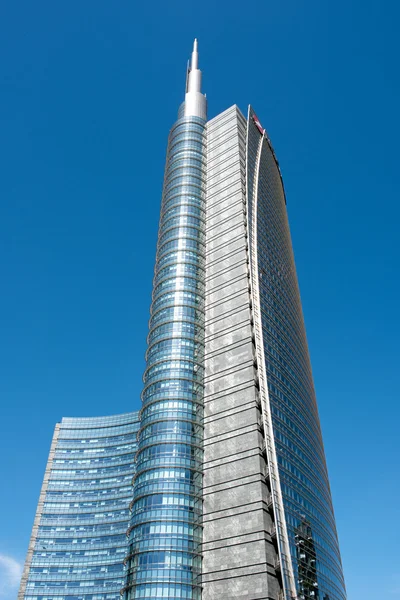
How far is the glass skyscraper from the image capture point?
88.2m

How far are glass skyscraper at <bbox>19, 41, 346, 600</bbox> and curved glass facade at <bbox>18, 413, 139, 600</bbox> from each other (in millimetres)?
518

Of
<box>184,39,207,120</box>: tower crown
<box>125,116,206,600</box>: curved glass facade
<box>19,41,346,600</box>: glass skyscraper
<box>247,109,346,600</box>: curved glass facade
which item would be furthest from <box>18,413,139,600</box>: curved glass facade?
<box>184,39,207,120</box>: tower crown

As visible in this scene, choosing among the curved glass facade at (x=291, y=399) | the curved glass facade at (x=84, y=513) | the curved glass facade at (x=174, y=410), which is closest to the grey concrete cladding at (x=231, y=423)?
the curved glass facade at (x=174, y=410)

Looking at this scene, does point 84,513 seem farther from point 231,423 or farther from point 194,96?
point 194,96

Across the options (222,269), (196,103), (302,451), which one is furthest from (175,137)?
(302,451)

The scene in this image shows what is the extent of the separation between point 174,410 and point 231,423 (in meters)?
12.5

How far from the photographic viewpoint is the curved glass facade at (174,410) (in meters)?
A: 90.2

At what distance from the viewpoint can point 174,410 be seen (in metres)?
108

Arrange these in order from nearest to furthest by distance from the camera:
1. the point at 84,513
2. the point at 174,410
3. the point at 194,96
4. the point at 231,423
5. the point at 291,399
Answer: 1. the point at 231,423
2. the point at 174,410
3. the point at 291,399
4. the point at 84,513
5. the point at 194,96

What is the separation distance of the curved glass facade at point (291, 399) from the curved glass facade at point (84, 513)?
188 ft

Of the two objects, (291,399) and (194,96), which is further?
(194,96)

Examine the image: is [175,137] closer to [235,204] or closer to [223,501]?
[235,204]

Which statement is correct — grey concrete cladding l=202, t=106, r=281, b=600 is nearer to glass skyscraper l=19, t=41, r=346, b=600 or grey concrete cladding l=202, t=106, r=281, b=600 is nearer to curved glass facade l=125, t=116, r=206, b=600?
glass skyscraper l=19, t=41, r=346, b=600

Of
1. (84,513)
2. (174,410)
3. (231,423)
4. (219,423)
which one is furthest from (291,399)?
(84,513)
